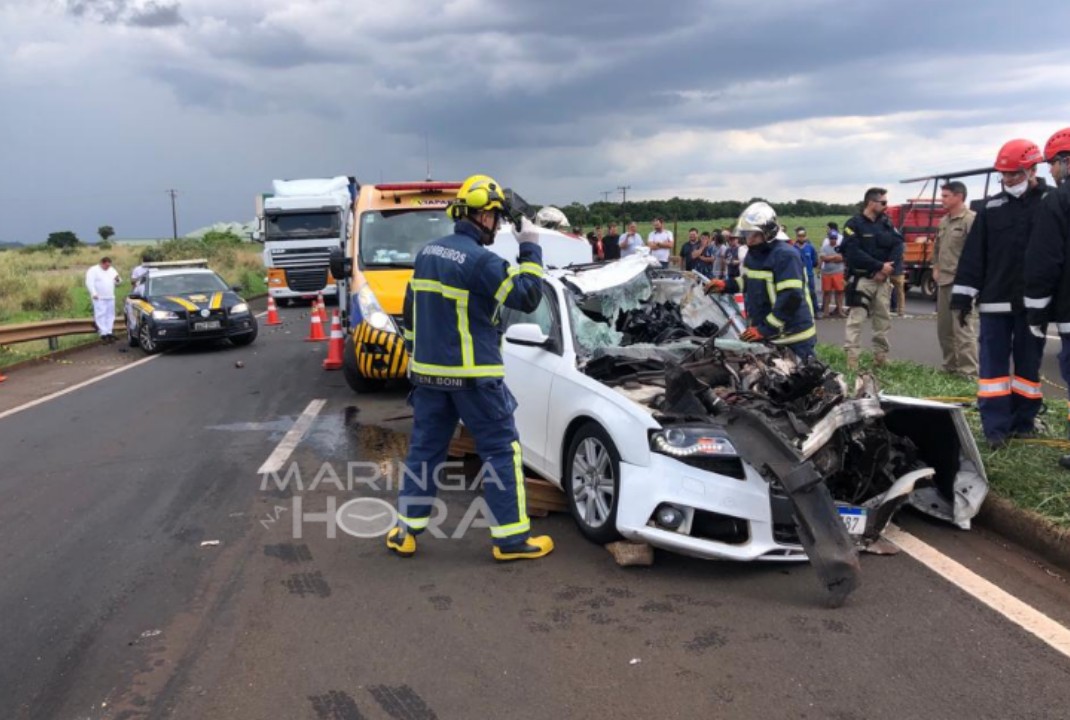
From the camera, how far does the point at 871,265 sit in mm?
9414

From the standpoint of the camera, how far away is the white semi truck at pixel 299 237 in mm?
23266

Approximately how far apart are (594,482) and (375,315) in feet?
16.3

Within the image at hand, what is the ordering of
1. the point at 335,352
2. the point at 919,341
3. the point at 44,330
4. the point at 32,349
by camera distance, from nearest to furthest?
1. the point at 335,352
2. the point at 919,341
3. the point at 44,330
4. the point at 32,349

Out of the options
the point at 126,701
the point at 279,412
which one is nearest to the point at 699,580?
the point at 126,701

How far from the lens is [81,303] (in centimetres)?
2730

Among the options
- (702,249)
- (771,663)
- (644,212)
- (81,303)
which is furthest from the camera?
(644,212)

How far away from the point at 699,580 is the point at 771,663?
0.88m

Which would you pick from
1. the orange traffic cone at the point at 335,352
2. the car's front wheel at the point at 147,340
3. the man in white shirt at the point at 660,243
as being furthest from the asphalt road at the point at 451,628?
the man in white shirt at the point at 660,243

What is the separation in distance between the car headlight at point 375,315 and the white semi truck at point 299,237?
46.7 feet

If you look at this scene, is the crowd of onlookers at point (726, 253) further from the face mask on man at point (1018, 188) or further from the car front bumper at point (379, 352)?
the face mask on man at point (1018, 188)

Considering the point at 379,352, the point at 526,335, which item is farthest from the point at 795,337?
the point at 379,352

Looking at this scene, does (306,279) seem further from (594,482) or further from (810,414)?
(810,414)

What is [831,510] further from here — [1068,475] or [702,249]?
[702,249]

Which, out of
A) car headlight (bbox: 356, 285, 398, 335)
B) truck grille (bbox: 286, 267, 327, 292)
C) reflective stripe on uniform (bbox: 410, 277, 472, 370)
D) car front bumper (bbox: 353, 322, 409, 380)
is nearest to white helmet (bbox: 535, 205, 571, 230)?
car headlight (bbox: 356, 285, 398, 335)
